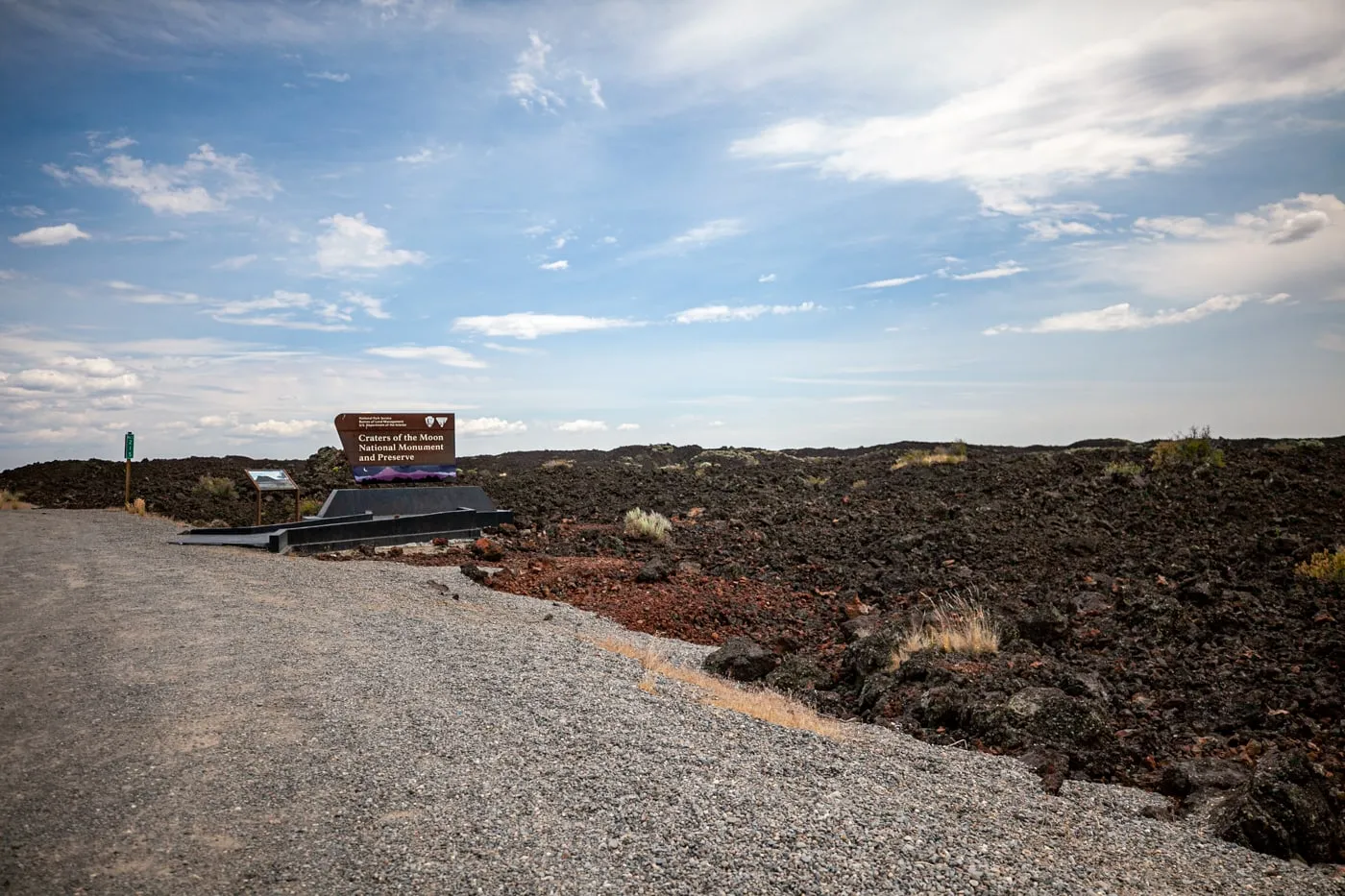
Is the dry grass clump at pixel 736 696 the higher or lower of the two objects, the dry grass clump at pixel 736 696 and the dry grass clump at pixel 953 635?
the lower

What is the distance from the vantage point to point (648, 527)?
19.0 m

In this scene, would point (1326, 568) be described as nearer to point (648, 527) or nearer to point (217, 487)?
point (648, 527)

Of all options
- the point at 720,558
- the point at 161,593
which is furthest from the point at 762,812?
the point at 720,558

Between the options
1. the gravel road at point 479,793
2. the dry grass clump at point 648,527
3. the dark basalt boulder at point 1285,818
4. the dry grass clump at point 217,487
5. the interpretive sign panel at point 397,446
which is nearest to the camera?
the gravel road at point 479,793

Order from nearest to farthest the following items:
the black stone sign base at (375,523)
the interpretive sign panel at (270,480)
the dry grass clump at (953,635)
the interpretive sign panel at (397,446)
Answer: the dry grass clump at (953,635)
the black stone sign base at (375,523)
the interpretive sign panel at (270,480)
the interpretive sign panel at (397,446)

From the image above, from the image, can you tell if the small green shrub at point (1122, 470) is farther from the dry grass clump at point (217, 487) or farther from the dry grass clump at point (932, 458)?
the dry grass clump at point (217, 487)

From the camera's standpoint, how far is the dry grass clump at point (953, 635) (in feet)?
32.8

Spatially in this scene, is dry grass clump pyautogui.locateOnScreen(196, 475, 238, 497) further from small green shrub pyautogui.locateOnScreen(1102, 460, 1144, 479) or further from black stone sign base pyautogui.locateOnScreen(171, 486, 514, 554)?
small green shrub pyautogui.locateOnScreen(1102, 460, 1144, 479)

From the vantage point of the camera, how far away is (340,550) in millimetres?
18031

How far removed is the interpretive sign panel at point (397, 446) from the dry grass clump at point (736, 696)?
13.2 metres

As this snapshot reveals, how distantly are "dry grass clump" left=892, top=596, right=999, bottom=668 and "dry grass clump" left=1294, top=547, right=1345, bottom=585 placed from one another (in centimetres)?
406

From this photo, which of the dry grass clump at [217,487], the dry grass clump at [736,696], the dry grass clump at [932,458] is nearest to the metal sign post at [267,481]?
the dry grass clump at [217,487]

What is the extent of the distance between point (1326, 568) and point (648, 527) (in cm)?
1192

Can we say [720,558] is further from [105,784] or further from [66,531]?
[66,531]
